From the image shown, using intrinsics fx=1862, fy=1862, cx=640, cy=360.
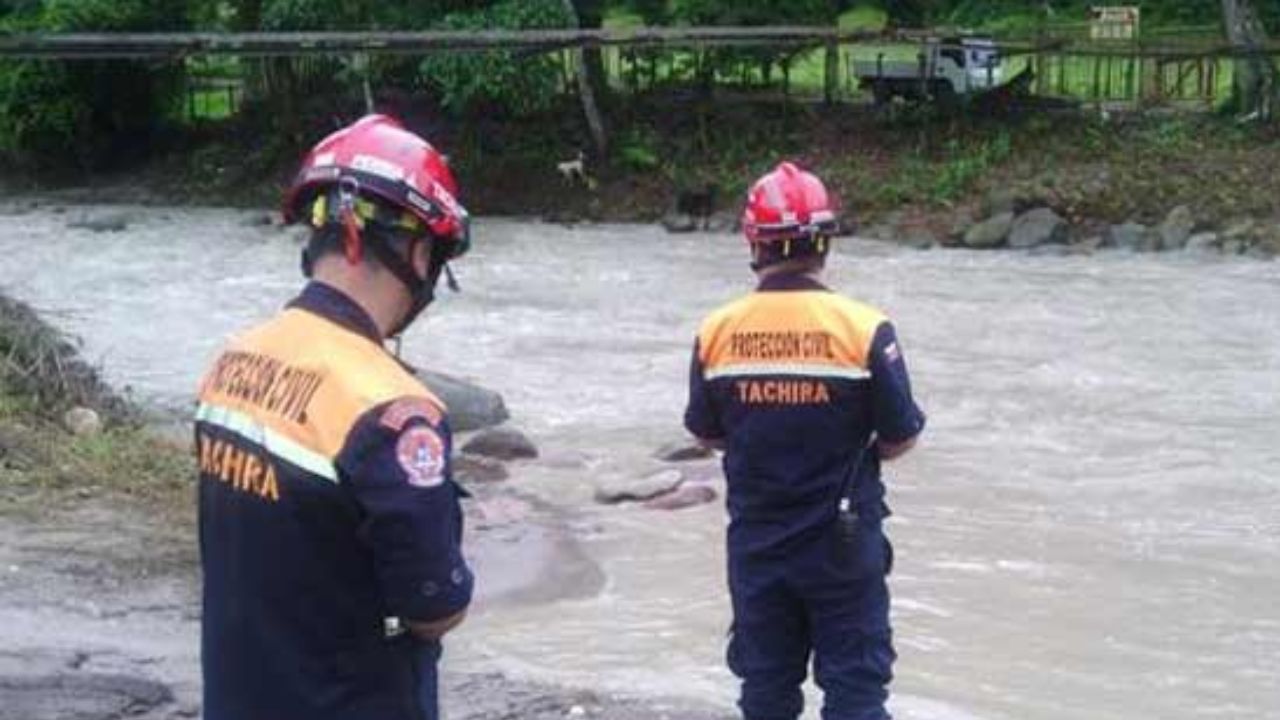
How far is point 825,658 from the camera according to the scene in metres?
4.92

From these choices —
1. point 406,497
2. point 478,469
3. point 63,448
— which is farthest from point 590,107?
point 406,497

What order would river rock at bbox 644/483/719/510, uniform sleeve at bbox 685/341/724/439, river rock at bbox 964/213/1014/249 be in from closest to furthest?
uniform sleeve at bbox 685/341/724/439
river rock at bbox 644/483/719/510
river rock at bbox 964/213/1014/249

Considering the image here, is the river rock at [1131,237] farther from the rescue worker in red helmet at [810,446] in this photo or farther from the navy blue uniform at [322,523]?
the navy blue uniform at [322,523]

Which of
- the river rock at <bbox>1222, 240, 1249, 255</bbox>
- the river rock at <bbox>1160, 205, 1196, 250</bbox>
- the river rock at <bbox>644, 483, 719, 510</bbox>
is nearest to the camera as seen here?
the river rock at <bbox>644, 483, 719, 510</bbox>

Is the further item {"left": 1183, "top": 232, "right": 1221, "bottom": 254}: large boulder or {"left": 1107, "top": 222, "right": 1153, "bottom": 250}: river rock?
{"left": 1107, "top": 222, "right": 1153, "bottom": 250}: river rock

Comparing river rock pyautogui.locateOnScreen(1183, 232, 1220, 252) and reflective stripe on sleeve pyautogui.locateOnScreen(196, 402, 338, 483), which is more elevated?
reflective stripe on sleeve pyautogui.locateOnScreen(196, 402, 338, 483)

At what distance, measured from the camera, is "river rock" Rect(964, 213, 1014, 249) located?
2405 cm

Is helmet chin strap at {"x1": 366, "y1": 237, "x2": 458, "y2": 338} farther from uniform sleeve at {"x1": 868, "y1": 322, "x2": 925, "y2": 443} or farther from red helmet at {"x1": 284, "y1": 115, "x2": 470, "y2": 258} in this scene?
uniform sleeve at {"x1": 868, "y1": 322, "x2": 925, "y2": 443}

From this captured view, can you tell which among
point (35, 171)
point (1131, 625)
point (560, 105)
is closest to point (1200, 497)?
point (1131, 625)

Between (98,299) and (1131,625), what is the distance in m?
14.3

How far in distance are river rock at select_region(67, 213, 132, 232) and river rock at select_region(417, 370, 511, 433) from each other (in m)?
14.1

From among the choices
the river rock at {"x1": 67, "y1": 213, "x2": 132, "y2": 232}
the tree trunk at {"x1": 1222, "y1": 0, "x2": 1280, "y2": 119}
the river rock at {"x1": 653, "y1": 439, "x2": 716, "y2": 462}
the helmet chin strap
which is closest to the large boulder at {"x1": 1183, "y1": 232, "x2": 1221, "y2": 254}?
the tree trunk at {"x1": 1222, "y1": 0, "x2": 1280, "y2": 119}

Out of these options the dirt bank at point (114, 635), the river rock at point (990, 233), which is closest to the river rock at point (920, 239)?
the river rock at point (990, 233)

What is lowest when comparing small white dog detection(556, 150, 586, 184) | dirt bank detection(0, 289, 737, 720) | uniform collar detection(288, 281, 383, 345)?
small white dog detection(556, 150, 586, 184)
